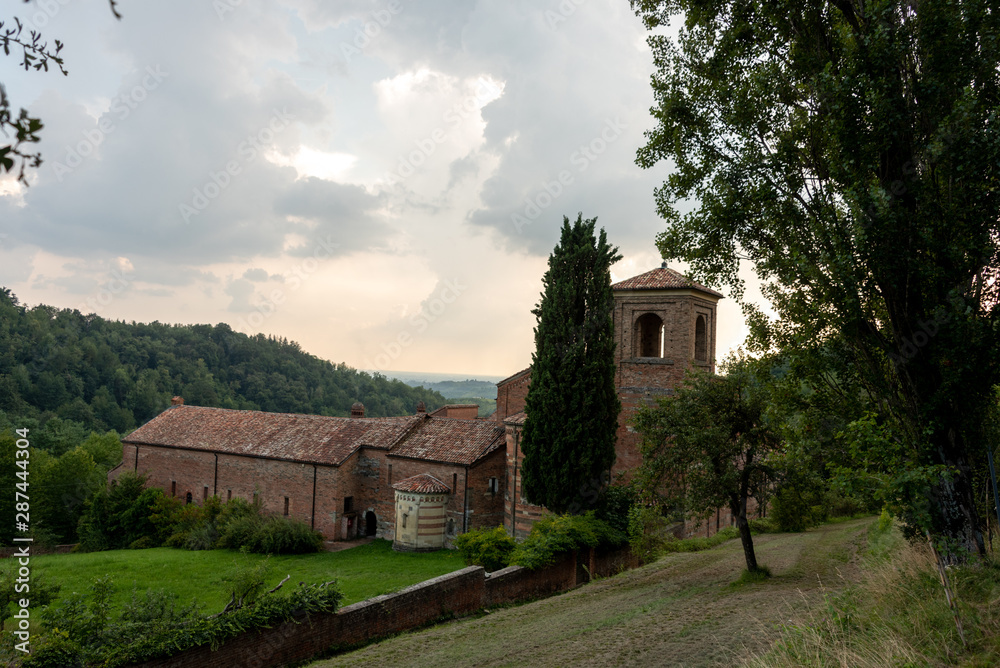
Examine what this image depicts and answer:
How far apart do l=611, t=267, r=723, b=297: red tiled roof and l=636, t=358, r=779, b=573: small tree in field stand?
7.84 m

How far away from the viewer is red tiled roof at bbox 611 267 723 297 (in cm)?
2172

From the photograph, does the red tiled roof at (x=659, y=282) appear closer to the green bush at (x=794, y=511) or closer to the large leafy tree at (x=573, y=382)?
the large leafy tree at (x=573, y=382)

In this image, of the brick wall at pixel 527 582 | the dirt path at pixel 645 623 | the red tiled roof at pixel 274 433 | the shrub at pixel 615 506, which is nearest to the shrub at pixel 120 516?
the red tiled roof at pixel 274 433

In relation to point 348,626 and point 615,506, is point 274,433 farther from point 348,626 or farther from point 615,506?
point 348,626

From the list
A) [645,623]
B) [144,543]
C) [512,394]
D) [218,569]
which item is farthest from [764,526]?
[144,543]

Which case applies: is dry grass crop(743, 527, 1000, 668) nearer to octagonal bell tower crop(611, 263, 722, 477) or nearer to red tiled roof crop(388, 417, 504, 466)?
octagonal bell tower crop(611, 263, 722, 477)

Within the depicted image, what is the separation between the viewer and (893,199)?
7.98 m

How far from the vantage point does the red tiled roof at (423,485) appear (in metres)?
24.7

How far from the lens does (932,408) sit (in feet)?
24.5

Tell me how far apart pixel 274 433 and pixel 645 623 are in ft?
84.0

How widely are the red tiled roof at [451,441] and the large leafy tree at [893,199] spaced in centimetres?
1780

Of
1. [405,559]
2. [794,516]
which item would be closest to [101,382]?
[405,559]
